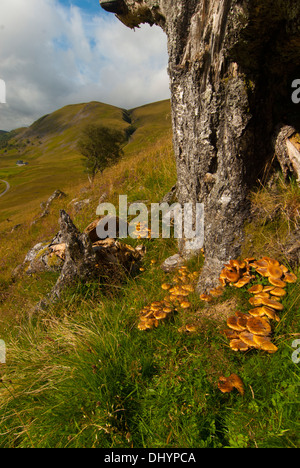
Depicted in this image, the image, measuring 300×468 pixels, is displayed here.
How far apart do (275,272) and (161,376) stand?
1.74 m

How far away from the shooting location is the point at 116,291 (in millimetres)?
4277

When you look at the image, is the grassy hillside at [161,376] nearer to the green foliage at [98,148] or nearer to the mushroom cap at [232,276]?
the mushroom cap at [232,276]

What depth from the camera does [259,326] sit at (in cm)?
233

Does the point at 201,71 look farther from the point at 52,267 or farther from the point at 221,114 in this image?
the point at 52,267

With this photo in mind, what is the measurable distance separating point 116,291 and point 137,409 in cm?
218

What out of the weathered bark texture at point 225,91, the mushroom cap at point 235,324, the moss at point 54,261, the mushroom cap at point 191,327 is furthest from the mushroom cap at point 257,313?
the moss at point 54,261

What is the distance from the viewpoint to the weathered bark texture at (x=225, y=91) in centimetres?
252

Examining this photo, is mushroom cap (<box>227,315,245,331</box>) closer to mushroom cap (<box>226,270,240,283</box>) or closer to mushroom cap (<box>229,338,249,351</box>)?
mushroom cap (<box>229,338,249,351</box>)

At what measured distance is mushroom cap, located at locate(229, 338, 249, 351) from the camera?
2.26 metres

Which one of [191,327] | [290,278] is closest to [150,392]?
[191,327]

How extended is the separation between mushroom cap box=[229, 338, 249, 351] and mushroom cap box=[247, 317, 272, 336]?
15cm

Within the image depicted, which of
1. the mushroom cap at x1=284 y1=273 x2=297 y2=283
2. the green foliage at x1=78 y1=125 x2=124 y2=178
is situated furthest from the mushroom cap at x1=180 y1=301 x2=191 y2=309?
the green foliage at x1=78 y1=125 x2=124 y2=178

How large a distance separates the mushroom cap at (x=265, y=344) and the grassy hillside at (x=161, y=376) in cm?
12
